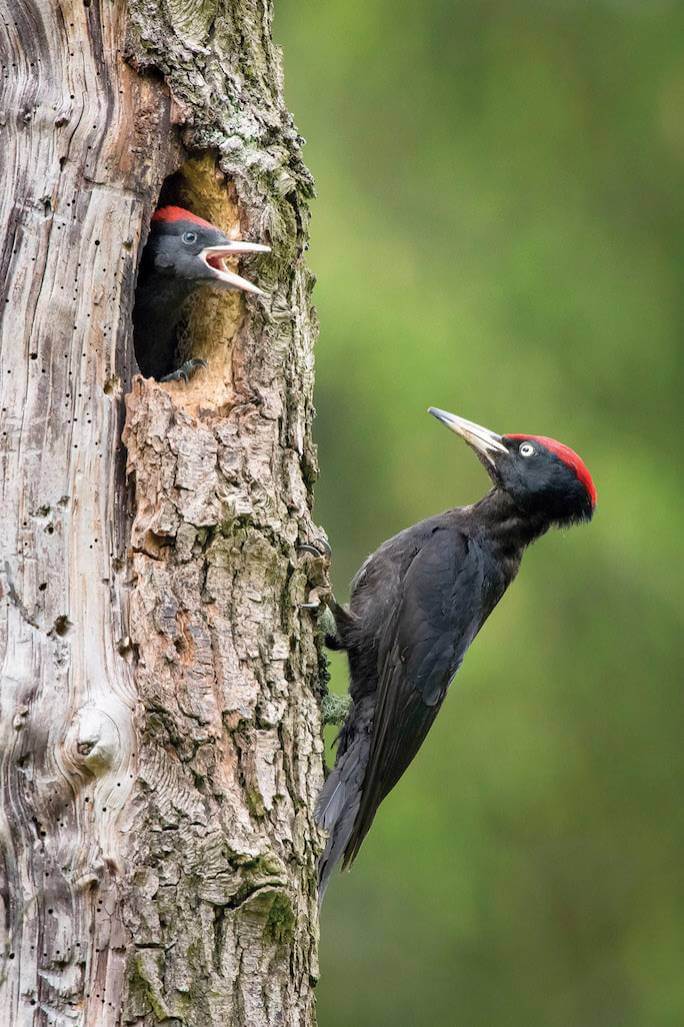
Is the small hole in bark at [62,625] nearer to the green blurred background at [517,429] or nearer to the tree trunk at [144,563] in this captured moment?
the tree trunk at [144,563]

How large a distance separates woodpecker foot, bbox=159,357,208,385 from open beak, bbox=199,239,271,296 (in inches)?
9.0

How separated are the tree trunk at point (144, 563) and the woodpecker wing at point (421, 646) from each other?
3.26 feet

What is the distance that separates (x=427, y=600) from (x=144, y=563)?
1911 millimetres

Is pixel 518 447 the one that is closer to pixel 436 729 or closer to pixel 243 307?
pixel 243 307

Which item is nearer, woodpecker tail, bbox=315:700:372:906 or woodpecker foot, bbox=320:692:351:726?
woodpecker tail, bbox=315:700:372:906

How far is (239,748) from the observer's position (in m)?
3.47

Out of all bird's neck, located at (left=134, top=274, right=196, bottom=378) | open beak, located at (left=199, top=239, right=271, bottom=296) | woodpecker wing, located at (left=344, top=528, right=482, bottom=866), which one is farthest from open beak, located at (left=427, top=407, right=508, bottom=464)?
open beak, located at (left=199, top=239, right=271, bottom=296)

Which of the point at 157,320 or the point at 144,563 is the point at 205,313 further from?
the point at 144,563

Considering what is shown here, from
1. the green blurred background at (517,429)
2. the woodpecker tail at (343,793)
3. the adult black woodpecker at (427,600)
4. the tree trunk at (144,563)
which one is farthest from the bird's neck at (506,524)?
the green blurred background at (517,429)

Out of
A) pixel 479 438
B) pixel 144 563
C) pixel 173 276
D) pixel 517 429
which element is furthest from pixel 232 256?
pixel 517 429

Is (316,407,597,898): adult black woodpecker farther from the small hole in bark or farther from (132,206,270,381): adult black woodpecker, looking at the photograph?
the small hole in bark

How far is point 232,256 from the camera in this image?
4.03m

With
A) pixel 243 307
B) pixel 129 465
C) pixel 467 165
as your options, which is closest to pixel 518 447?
pixel 243 307

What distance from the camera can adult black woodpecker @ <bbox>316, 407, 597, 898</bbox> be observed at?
15.8 feet
